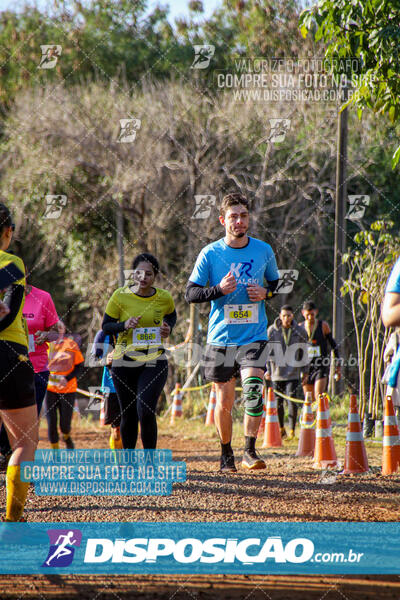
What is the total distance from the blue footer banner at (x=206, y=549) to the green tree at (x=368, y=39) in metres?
2.94

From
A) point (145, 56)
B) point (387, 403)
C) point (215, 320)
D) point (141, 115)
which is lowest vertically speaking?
point (387, 403)

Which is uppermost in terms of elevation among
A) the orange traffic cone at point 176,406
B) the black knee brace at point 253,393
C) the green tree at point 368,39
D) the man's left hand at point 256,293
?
the green tree at point 368,39

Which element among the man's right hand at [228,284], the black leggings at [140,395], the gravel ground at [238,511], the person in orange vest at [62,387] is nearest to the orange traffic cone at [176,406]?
the person in orange vest at [62,387]

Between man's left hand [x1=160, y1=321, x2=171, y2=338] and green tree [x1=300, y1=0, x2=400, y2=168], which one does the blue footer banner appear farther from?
green tree [x1=300, y1=0, x2=400, y2=168]

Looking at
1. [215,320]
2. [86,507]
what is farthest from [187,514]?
[215,320]

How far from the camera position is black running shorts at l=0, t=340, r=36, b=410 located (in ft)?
13.1

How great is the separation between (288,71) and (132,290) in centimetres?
1443

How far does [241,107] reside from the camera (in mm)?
18656

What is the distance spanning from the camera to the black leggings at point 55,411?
27.0ft

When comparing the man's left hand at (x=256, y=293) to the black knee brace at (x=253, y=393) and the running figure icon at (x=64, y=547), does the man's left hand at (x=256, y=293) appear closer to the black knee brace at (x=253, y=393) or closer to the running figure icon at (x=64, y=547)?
the black knee brace at (x=253, y=393)

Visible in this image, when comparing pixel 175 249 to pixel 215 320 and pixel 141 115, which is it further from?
pixel 215 320

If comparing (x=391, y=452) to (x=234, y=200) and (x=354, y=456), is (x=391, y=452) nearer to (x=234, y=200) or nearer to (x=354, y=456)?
(x=354, y=456)

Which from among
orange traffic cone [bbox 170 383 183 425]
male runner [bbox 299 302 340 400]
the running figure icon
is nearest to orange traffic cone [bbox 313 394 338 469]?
the running figure icon

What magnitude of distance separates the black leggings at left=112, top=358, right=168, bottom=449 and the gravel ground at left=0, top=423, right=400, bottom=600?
53cm
